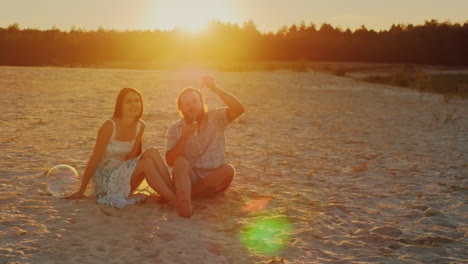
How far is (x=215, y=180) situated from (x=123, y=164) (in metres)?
0.95

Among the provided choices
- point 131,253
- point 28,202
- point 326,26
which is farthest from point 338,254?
point 326,26

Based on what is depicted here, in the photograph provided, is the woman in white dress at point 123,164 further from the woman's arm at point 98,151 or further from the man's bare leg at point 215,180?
the man's bare leg at point 215,180

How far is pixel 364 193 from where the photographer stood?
592 centimetres

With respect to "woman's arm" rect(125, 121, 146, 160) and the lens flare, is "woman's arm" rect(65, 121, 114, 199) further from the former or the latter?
the lens flare

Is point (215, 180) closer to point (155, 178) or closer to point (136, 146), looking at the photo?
point (155, 178)

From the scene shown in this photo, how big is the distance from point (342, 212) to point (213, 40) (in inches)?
1755

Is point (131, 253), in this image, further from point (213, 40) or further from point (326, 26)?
point (326, 26)

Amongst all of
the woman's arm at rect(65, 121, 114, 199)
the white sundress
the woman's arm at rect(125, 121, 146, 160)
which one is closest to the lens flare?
the white sundress

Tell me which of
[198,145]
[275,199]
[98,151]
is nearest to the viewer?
[98,151]

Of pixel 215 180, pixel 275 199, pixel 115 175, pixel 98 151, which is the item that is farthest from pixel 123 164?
pixel 275 199

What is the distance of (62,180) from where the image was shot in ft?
19.8

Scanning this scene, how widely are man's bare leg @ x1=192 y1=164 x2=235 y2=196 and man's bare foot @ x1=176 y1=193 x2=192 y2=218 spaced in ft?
1.65

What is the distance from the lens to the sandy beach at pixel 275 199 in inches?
160

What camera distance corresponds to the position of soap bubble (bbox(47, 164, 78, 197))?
18.3 ft
